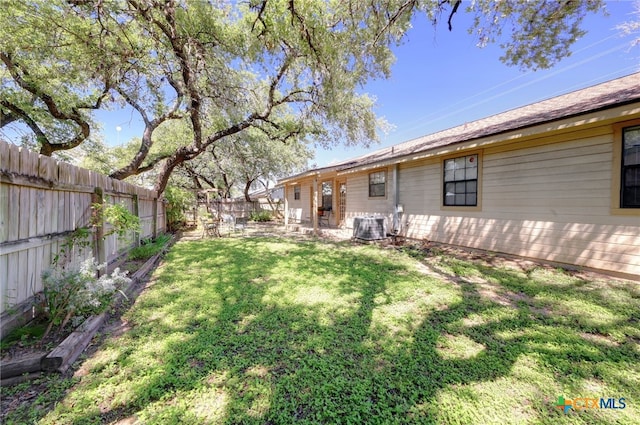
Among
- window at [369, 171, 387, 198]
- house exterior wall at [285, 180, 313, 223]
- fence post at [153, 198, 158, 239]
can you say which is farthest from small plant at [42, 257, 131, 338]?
house exterior wall at [285, 180, 313, 223]

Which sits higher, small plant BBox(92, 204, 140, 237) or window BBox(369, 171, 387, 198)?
window BBox(369, 171, 387, 198)

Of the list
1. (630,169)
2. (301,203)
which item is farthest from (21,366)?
(301,203)

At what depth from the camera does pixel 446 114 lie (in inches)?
971

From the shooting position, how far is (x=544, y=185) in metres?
5.09

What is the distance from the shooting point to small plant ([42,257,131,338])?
2.55 m

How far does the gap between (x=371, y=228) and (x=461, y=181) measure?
2.89 m

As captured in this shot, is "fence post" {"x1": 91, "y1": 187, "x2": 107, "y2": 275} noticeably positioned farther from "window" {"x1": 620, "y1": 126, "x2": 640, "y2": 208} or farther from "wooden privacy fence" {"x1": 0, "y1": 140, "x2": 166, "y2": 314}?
"window" {"x1": 620, "y1": 126, "x2": 640, "y2": 208}

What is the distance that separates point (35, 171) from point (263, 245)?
5.69 m

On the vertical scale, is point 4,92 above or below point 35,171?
above

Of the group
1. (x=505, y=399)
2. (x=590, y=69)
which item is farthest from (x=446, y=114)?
(x=505, y=399)

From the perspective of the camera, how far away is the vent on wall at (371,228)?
322 inches

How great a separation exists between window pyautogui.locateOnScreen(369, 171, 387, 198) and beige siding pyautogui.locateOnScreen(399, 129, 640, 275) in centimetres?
273

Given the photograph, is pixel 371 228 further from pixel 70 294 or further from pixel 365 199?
pixel 70 294

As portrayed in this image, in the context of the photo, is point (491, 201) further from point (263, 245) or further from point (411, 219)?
point (263, 245)
